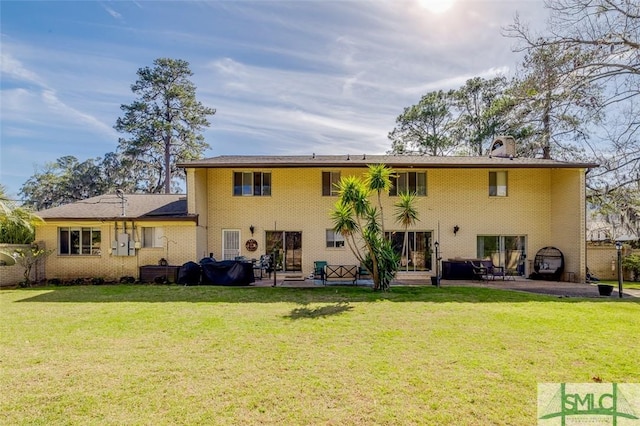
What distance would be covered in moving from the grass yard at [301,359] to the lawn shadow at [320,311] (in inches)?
1.0

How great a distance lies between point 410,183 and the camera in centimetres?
1653

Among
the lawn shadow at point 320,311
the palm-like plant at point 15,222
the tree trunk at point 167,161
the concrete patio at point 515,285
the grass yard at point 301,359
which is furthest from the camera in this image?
the tree trunk at point 167,161

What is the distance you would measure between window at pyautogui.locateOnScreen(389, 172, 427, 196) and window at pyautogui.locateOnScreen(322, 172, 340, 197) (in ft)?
8.49

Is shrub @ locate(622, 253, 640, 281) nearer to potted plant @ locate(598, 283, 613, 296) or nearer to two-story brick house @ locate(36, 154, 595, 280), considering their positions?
two-story brick house @ locate(36, 154, 595, 280)

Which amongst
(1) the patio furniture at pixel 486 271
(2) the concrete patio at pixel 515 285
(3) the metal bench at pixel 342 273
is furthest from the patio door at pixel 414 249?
(3) the metal bench at pixel 342 273

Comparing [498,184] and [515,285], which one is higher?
[498,184]

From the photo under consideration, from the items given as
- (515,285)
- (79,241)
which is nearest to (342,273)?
(515,285)

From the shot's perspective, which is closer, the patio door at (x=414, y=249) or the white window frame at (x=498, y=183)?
the patio door at (x=414, y=249)

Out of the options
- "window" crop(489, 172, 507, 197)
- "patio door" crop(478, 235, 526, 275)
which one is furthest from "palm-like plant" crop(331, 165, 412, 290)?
"window" crop(489, 172, 507, 197)

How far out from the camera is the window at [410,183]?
16469mm

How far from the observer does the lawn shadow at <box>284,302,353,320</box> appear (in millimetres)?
7973

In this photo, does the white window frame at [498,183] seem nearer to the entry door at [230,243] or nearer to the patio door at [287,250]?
the patio door at [287,250]
